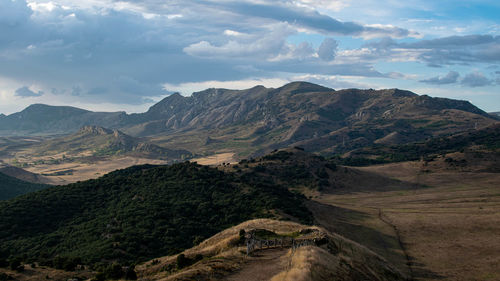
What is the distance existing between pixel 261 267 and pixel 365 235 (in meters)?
66.0

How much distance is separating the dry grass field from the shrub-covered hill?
17.8m

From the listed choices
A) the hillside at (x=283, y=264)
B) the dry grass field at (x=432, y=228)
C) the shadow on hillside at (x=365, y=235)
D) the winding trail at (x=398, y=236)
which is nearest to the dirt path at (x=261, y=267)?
the hillside at (x=283, y=264)

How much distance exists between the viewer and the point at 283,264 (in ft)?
158

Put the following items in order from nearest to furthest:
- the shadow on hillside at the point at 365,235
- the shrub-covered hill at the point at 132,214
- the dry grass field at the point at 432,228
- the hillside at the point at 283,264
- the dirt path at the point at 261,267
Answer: the hillside at the point at 283,264 → the dirt path at the point at 261,267 → the shadow on hillside at the point at 365,235 → the dry grass field at the point at 432,228 → the shrub-covered hill at the point at 132,214

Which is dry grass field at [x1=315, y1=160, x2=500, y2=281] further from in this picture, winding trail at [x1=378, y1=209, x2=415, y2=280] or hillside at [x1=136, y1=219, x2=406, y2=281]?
hillside at [x1=136, y1=219, x2=406, y2=281]

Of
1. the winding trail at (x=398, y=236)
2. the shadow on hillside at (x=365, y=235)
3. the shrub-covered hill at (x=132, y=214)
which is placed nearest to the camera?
the shadow on hillside at (x=365, y=235)

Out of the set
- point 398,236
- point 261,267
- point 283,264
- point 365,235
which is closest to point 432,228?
point 398,236

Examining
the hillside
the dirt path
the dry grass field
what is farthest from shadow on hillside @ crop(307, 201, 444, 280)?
the dirt path

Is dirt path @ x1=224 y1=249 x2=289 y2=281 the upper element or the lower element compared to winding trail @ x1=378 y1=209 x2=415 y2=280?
upper

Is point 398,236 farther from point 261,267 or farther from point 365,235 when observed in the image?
point 261,267

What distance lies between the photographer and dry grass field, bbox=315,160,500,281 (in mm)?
80688

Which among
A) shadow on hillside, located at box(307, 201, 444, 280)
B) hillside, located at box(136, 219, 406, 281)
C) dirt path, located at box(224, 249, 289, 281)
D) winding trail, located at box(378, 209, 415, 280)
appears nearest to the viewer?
hillside, located at box(136, 219, 406, 281)

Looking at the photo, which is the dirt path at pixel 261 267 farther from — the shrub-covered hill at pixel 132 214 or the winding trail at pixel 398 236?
the winding trail at pixel 398 236

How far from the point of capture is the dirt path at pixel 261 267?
44.8 meters
